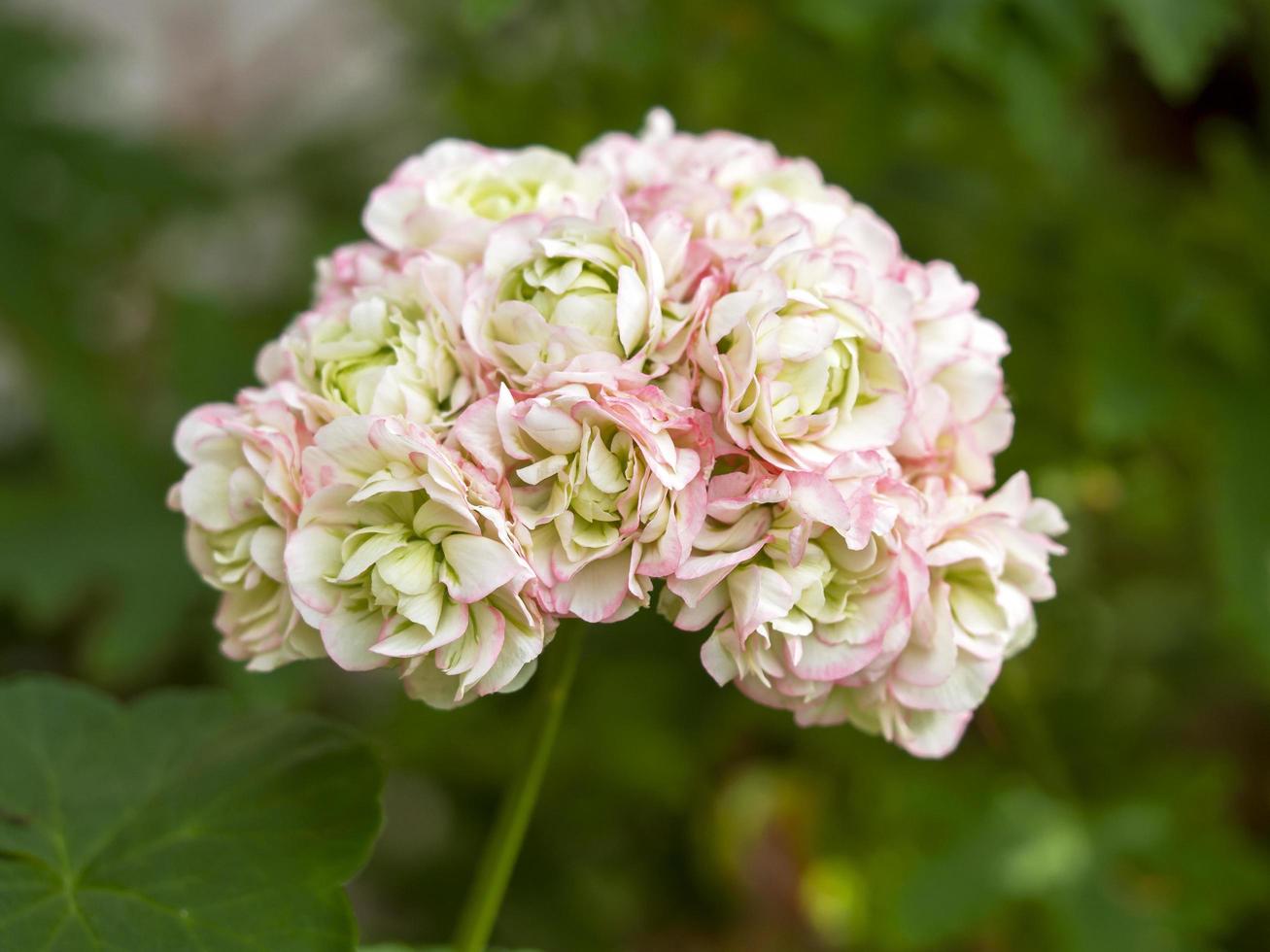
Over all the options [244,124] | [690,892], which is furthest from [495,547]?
[244,124]

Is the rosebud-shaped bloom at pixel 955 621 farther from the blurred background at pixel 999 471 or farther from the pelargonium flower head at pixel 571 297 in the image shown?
the blurred background at pixel 999 471

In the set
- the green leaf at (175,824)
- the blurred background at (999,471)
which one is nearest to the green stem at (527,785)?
the green leaf at (175,824)

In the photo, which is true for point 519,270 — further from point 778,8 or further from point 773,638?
point 778,8

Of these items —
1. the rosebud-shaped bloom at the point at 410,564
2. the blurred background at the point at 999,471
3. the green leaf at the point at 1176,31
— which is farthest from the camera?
the blurred background at the point at 999,471

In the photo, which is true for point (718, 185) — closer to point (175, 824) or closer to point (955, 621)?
point (955, 621)

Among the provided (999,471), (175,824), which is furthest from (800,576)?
(999,471)
